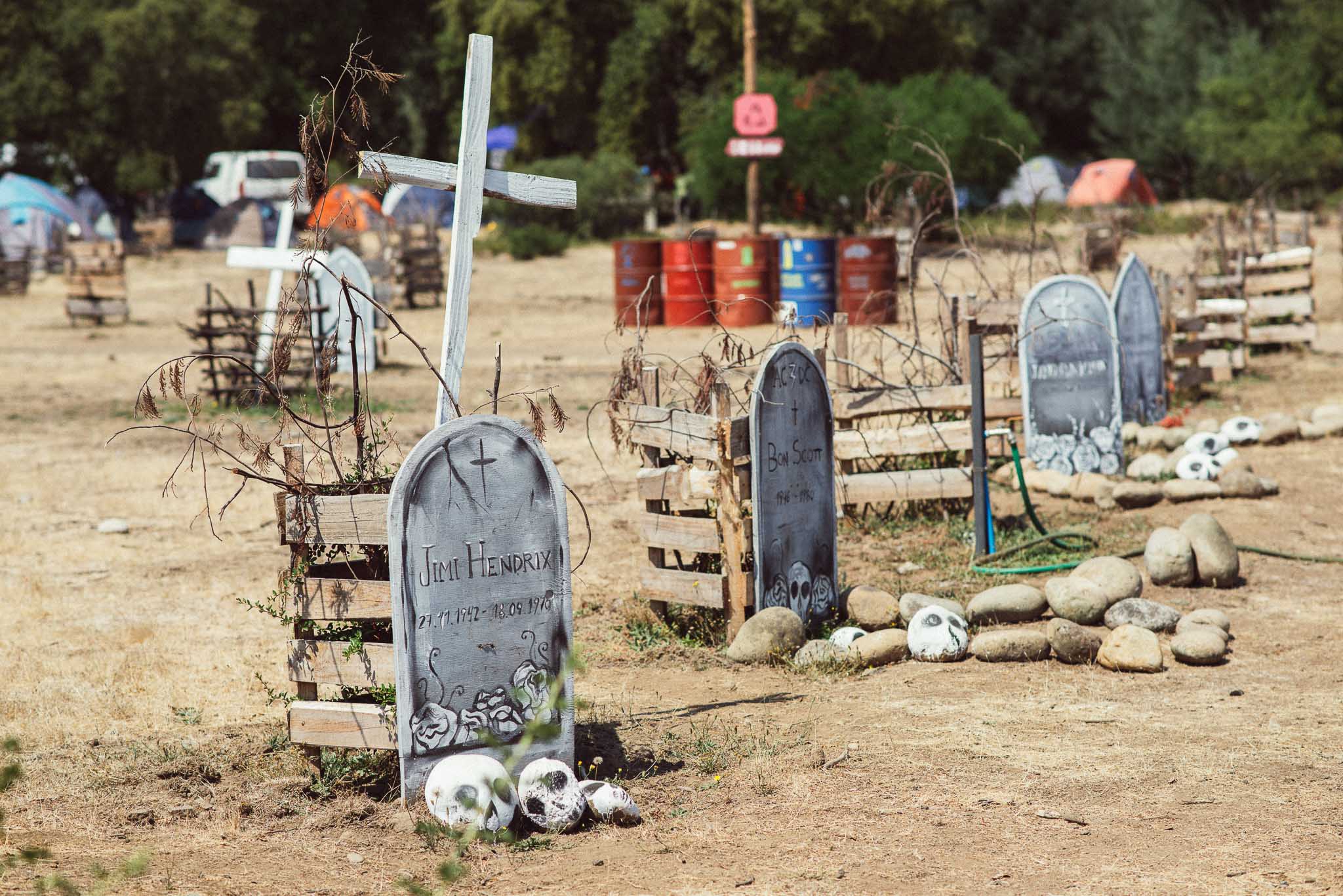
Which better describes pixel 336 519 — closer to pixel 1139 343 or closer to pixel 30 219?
pixel 1139 343

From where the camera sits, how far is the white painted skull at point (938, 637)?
22.8ft

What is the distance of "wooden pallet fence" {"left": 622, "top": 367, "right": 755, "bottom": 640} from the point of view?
7137 millimetres

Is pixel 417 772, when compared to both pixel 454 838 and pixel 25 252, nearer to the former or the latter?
pixel 454 838

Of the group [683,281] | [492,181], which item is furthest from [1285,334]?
[492,181]

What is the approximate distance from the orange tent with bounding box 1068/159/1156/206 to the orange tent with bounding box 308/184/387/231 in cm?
2017

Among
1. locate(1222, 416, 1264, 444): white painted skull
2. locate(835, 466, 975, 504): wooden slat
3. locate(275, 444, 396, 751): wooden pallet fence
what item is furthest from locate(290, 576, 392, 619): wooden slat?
locate(1222, 416, 1264, 444): white painted skull

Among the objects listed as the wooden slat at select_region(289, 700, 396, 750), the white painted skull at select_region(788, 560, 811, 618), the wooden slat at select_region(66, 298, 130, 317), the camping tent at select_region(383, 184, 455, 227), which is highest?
the camping tent at select_region(383, 184, 455, 227)

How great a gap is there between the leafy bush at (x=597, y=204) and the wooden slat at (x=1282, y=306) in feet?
76.7

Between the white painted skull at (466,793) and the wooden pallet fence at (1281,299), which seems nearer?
the white painted skull at (466,793)

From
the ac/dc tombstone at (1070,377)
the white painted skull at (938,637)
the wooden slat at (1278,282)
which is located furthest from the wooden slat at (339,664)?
the wooden slat at (1278,282)

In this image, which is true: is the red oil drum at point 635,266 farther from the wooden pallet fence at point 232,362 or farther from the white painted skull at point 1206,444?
the white painted skull at point 1206,444

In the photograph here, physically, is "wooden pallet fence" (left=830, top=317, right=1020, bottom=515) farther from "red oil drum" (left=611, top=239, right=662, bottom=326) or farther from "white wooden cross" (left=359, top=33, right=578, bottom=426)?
"red oil drum" (left=611, top=239, right=662, bottom=326)

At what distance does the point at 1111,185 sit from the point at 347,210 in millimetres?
41350

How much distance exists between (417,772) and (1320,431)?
10.2 m
